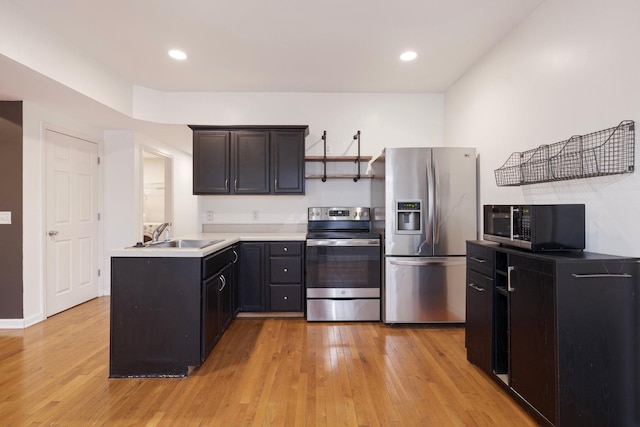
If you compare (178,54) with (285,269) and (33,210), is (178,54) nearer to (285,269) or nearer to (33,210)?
(33,210)

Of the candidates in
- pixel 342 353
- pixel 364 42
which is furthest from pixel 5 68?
pixel 342 353

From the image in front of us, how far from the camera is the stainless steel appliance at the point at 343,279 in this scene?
327 centimetres

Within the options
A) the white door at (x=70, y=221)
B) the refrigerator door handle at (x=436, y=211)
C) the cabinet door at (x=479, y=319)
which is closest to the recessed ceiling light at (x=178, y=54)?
the white door at (x=70, y=221)

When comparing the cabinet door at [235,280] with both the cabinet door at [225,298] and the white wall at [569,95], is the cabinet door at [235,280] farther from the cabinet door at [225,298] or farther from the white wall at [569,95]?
the white wall at [569,95]

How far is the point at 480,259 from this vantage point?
2.24m

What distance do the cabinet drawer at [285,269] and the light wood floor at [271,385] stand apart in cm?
59

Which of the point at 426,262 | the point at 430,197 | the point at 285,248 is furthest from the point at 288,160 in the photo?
→ the point at 426,262

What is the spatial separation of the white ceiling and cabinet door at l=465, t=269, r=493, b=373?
1.92 meters

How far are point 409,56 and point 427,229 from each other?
1.63 metres

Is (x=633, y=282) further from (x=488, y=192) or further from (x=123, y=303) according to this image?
(x=123, y=303)

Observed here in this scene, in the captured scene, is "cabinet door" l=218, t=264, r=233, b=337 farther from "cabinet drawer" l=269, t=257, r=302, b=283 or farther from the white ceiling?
the white ceiling

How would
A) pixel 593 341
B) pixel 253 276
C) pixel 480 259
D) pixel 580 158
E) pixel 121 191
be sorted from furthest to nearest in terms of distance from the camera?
pixel 121 191
pixel 253 276
pixel 480 259
pixel 580 158
pixel 593 341

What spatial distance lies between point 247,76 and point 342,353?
286 cm

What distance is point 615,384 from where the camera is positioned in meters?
1.50
